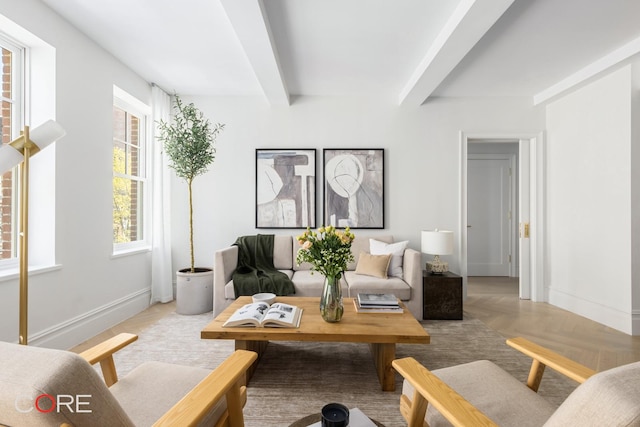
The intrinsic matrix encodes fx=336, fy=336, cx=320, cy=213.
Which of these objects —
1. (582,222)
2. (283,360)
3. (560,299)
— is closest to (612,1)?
(582,222)

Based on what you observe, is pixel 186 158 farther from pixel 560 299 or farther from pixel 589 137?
pixel 560 299

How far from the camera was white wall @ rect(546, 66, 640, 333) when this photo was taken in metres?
3.24

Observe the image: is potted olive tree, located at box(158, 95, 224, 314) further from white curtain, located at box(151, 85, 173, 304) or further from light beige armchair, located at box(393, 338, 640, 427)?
light beige armchair, located at box(393, 338, 640, 427)

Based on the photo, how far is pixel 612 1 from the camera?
2381 mm

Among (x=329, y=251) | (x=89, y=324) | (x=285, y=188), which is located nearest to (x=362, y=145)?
(x=285, y=188)

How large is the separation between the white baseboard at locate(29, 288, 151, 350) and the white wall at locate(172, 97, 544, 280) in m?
0.79

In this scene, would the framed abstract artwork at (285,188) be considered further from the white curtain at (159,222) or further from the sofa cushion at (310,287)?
the white curtain at (159,222)

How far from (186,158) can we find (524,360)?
3621mm

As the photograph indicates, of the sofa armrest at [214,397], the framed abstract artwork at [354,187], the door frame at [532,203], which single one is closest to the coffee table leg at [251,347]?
the sofa armrest at [214,397]

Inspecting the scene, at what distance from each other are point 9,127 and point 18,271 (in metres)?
1.09

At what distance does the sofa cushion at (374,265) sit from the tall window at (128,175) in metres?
2.70

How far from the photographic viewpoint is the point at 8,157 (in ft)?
5.44

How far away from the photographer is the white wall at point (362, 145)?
4.36 meters

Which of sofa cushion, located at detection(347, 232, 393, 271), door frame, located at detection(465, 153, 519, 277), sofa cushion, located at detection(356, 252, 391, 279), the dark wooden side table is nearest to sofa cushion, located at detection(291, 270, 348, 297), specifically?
sofa cushion, located at detection(356, 252, 391, 279)
